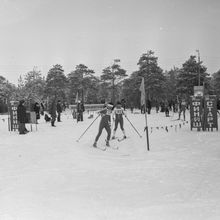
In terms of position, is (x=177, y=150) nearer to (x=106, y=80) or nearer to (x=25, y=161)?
(x=25, y=161)

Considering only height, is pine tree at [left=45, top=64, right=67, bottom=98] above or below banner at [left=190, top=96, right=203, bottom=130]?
above

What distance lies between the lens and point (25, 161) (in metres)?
9.18

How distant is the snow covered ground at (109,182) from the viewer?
4.98 meters

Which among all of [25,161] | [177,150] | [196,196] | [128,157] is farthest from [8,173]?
[177,150]

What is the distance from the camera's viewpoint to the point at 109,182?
6809mm

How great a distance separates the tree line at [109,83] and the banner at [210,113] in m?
33.7

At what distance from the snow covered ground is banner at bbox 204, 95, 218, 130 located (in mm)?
4164

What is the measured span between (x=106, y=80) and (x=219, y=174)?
63.0 meters

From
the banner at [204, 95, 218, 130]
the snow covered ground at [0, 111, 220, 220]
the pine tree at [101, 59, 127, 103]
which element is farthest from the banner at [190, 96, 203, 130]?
the pine tree at [101, 59, 127, 103]

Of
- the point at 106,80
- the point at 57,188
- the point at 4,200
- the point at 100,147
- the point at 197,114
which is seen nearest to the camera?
the point at 4,200

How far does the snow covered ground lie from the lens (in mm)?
4980

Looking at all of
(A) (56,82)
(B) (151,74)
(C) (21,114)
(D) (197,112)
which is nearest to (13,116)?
→ (C) (21,114)

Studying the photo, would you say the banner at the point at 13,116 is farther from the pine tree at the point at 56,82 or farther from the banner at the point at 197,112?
the pine tree at the point at 56,82

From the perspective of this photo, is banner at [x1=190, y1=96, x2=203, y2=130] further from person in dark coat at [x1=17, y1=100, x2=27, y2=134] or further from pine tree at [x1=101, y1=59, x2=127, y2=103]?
pine tree at [x1=101, y1=59, x2=127, y2=103]
